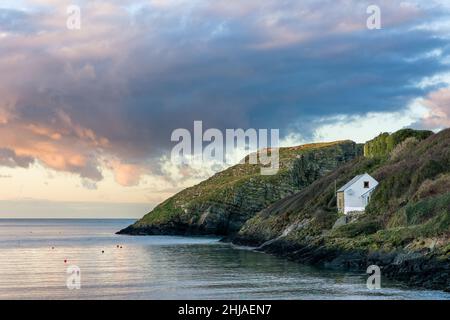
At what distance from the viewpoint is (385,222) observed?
255 feet

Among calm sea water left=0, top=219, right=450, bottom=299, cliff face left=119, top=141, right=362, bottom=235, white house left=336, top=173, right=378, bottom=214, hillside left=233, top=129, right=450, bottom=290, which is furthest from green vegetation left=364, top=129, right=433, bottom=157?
calm sea water left=0, top=219, right=450, bottom=299

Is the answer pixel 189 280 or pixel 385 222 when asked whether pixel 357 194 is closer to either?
pixel 385 222

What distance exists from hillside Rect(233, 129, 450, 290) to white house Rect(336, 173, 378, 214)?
1612 mm

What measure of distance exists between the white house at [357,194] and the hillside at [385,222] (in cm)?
161

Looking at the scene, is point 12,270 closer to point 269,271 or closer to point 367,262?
point 269,271

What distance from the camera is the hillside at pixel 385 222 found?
2255 inches

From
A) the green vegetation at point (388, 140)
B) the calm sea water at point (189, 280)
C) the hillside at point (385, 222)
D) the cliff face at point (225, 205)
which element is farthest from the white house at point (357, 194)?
the cliff face at point (225, 205)

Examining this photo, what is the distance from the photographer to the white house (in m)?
100

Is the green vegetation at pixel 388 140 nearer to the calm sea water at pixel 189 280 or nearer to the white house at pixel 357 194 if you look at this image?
the white house at pixel 357 194

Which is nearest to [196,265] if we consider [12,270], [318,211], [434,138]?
[12,270]

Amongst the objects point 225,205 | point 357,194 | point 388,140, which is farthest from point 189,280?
point 225,205

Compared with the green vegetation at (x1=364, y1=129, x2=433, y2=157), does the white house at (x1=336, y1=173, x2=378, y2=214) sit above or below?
below

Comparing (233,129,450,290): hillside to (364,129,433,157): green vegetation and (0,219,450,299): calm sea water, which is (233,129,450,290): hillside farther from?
(0,219,450,299): calm sea water
